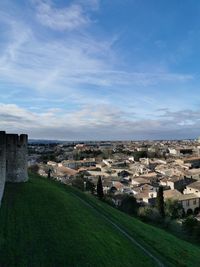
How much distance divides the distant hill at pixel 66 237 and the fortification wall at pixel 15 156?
80cm

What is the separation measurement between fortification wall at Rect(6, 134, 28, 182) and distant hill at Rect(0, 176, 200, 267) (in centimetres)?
80

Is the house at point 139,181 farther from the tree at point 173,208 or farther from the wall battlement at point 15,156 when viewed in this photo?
the wall battlement at point 15,156

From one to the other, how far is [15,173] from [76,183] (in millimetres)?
41095

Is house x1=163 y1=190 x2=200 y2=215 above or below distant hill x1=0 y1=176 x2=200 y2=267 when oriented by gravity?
below

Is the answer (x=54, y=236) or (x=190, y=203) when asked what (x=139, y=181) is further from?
(x=54, y=236)

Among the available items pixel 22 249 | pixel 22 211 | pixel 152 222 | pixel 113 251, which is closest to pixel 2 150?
pixel 22 211

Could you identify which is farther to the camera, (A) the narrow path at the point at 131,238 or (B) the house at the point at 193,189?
(B) the house at the point at 193,189

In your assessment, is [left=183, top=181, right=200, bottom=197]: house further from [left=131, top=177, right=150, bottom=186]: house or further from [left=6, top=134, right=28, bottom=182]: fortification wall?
[left=6, top=134, right=28, bottom=182]: fortification wall

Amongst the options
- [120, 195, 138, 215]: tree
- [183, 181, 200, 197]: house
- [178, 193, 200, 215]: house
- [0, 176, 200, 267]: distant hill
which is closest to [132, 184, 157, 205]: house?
[178, 193, 200, 215]: house

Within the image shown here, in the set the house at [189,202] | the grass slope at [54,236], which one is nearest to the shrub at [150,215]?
the house at [189,202]

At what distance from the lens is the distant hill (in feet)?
59.0

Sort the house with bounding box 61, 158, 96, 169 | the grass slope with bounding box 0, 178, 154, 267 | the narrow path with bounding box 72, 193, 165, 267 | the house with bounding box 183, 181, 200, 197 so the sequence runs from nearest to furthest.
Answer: the grass slope with bounding box 0, 178, 154, 267 < the narrow path with bounding box 72, 193, 165, 267 < the house with bounding box 183, 181, 200, 197 < the house with bounding box 61, 158, 96, 169

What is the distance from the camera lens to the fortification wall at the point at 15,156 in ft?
89.6

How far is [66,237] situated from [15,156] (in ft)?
30.8
